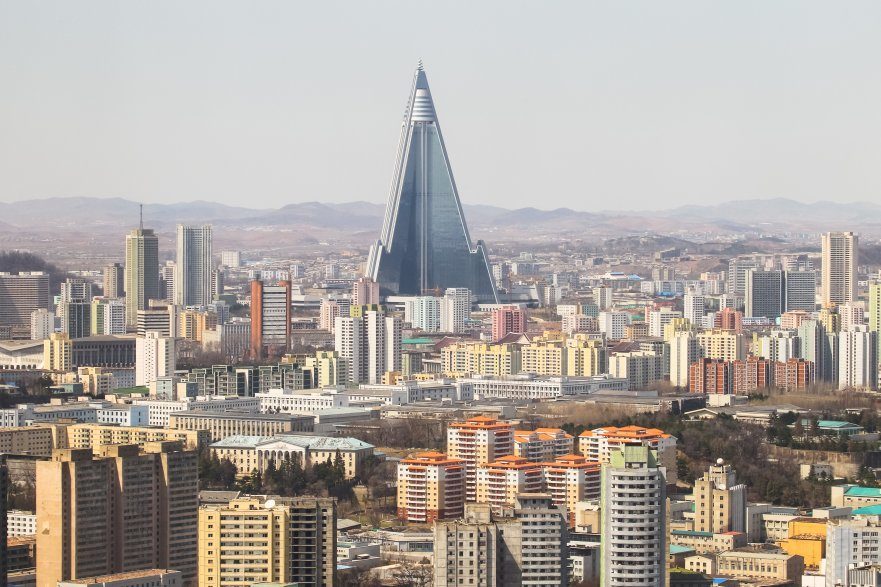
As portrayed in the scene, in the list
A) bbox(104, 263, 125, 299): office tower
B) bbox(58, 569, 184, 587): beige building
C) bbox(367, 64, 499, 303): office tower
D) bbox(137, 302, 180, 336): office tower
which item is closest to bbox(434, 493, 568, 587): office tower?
bbox(58, 569, 184, 587): beige building

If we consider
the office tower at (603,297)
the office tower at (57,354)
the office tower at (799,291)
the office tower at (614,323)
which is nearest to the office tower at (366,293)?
the office tower at (614,323)

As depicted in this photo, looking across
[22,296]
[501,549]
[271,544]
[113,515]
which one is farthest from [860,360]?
[271,544]

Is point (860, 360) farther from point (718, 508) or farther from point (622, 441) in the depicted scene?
point (718, 508)

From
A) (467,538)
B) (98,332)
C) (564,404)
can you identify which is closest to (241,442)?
(564,404)

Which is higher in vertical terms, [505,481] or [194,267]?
[194,267]

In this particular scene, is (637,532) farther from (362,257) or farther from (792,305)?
(362,257)

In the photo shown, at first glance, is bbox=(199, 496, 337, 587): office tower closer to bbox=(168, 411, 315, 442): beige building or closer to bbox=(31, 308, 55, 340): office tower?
bbox=(168, 411, 315, 442): beige building
